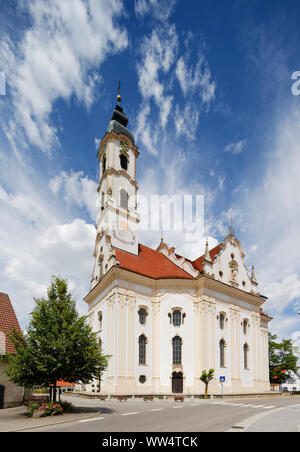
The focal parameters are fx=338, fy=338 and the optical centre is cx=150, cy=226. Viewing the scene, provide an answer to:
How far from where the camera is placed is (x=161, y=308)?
36250 millimetres

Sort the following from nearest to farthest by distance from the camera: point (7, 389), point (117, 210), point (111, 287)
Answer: point (7, 389) < point (111, 287) < point (117, 210)

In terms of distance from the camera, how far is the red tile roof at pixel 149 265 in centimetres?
3681

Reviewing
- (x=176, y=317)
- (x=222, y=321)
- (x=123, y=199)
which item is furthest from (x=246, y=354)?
(x=123, y=199)

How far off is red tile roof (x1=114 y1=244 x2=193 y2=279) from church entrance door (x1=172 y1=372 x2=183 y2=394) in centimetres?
993

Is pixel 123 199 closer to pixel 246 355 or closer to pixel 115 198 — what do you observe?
pixel 115 198

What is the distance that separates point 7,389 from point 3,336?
10.5 ft

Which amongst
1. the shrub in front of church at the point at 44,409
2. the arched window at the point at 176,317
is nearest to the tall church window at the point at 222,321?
the arched window at the point at 176,317

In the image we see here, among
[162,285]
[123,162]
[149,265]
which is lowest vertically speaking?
[162,285]

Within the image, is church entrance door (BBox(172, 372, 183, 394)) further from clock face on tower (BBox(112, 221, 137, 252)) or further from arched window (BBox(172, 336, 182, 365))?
clock face on tower (BBox(112, 221, 137, 252))

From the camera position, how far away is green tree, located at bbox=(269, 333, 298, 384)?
175ft

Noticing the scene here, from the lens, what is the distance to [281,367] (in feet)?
176

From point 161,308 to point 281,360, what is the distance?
30.0 metres
